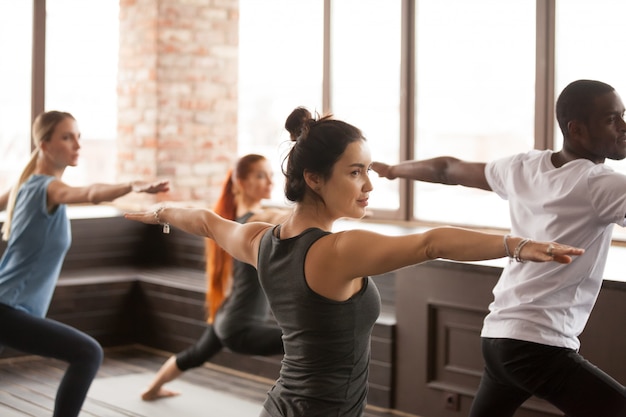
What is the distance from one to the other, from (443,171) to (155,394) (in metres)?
2.21

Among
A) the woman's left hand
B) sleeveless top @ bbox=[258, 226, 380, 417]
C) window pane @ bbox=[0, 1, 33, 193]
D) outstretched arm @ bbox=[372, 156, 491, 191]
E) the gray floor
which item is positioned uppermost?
window pane @ bbox=[0, 1, 33, 193]

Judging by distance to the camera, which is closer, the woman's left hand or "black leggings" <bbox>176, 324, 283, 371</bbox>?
the woman's left hand

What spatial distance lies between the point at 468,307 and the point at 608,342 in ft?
2.25

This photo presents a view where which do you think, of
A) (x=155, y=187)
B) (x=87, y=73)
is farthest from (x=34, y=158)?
(x=87, y=73)

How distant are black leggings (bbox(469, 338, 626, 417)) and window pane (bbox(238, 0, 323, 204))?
431 centimetres

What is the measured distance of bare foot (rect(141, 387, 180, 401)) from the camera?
188 inches

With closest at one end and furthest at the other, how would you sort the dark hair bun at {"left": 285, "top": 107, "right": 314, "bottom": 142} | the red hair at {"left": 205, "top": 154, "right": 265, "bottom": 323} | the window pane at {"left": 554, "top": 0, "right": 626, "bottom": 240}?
1. the dark hair bun at {"left": 285, "top": 107, "right": 314, "bottom": 142}
2. the red hair at {"left": 205, "top": 154, "right": 265, "bottom": 323}
3. the window pane at {"left": 554, "top": 0, "right": 626, "bottom": 240}

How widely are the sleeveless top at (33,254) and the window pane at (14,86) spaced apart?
3314 mm

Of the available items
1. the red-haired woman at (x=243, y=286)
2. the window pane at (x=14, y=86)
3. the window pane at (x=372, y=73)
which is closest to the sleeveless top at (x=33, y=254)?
the red-haired woman at (x=243, y=286)

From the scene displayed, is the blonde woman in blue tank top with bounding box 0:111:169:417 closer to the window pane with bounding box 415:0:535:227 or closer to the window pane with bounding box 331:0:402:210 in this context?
the window pane with bounding box 415:0:535:227

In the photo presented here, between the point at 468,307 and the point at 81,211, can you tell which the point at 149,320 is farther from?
the point at 468,307

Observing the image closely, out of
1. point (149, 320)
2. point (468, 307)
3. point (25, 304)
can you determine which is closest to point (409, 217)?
point (149, 320)

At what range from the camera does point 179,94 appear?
6852 mm

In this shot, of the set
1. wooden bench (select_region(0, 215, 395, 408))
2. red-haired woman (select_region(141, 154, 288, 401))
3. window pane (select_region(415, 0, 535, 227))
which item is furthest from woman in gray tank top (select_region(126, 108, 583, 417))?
window pane (select_region(415, 0, 535, 227))
